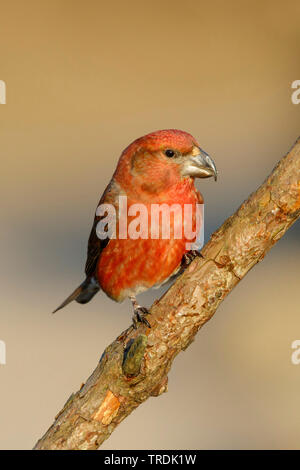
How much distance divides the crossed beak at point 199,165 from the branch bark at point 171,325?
0.44 m

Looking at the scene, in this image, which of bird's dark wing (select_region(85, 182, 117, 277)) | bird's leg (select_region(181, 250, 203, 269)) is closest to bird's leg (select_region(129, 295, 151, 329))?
bird's leg (select_region(181, 250, 203, 269))

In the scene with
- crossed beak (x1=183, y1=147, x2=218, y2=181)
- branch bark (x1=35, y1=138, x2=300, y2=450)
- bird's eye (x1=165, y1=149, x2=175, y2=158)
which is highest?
bird's eye (x1=165, y1=149, x2=175, y2=158)

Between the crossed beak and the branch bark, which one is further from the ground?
the crossed beak

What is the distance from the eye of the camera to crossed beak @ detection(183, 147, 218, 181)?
2389mm

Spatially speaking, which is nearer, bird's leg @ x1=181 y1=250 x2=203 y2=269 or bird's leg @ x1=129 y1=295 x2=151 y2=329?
Answer: bird's leg @ x1=129 y1=295 x2=151 y2=329

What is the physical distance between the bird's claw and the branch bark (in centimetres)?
2

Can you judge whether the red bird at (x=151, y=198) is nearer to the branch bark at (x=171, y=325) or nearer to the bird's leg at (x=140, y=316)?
the bird's leg at (x=140, y=316)

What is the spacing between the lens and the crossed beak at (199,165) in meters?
2.39

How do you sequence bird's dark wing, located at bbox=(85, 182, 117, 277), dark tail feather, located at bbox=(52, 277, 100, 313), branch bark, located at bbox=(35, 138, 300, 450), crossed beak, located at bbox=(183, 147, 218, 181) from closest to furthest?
1. branch bark, located at bbox=(35, 138, 300, 450)
2. crossed beak, located at bbox=(183, 147, 218, 181)
3. bird's dark wing, located at bbox=(85, 182, 117, 277)
4. dark tail feather, located at bbox=(52, 277, 100, 313)

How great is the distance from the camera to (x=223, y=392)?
415 centimetres

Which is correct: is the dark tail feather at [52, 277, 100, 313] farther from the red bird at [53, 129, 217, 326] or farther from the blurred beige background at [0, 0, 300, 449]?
the blurred beige background at [0, 0, 300, 449]

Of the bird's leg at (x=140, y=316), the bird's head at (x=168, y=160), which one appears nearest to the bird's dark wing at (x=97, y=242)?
the bird's head at (x=168, y=160)

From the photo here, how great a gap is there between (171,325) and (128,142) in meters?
2.91

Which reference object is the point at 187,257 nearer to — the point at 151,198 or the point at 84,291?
the point at 151,198
